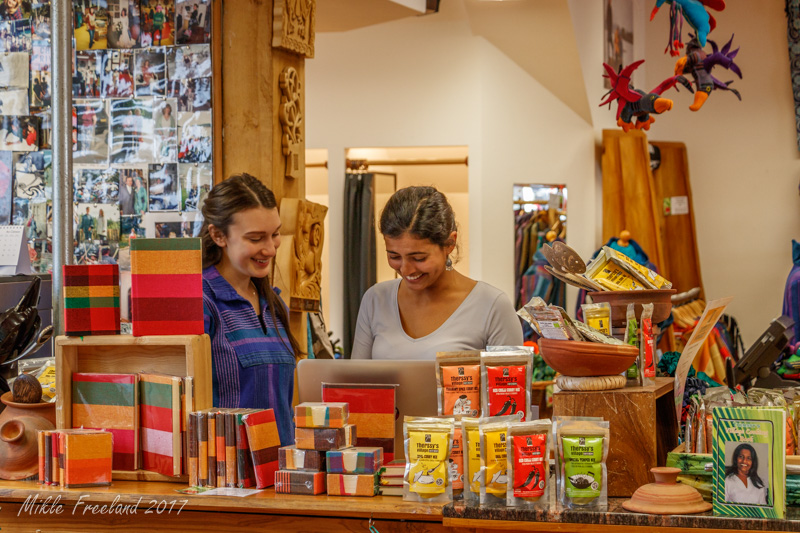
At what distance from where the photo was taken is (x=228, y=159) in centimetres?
407

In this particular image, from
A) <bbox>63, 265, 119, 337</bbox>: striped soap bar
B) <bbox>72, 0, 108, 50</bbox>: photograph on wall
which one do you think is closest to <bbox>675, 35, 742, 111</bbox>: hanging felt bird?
<bbox>72, 0, 108, 50</bbox>: photograph on wall

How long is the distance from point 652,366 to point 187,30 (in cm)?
270

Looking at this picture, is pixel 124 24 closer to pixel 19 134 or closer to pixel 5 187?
pixel 19 134

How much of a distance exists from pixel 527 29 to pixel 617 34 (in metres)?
1.33

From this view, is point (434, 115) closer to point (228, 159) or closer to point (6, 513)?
point (228, 159)

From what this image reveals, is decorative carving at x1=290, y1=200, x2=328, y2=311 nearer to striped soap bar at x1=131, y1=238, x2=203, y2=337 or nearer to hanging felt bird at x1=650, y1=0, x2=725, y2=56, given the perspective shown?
striped soap bar at x1=131, y1=238, x2=203, y2=337

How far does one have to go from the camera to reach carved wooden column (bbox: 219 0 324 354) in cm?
404

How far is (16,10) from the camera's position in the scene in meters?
3.83

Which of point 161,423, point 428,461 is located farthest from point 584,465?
point 161,423

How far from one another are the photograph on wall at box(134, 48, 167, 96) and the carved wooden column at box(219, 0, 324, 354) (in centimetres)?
25

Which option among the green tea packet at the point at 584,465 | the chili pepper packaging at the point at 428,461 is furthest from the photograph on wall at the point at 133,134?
the green tea packet at the point at 584,465

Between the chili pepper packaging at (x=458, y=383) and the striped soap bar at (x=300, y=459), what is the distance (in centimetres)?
32

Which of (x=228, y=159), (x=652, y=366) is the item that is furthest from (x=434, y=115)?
(x=652, y=366)

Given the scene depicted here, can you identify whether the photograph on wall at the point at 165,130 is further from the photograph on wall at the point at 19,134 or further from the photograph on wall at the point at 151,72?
the photograph on wall at the point at 19,134
